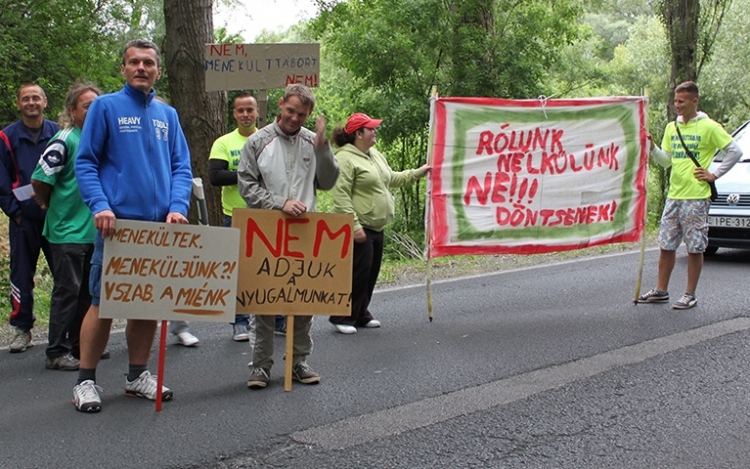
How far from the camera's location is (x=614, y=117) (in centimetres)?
752

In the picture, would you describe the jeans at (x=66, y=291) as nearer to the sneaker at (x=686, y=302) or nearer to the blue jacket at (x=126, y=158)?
the blue jacket at (x=126, y=158)

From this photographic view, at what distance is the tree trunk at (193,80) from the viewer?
29.8ft

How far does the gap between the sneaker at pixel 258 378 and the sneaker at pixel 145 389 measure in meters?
0.47

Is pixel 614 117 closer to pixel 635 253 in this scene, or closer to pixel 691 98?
pixel 691 98

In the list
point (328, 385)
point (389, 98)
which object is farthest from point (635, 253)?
point (328, 385)

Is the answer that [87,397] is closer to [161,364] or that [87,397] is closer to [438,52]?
[161,364]

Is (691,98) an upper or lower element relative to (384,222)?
upper

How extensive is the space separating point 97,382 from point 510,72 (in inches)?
423

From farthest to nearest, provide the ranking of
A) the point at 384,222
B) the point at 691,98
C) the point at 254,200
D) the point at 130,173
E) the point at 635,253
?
the point at 635,253 < the point at 691,98 < the point at 384,222 < the point at 254,200 < the point at 130,173

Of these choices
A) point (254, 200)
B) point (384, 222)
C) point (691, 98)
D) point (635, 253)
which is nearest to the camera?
point (254, 200)

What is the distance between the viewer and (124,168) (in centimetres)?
456

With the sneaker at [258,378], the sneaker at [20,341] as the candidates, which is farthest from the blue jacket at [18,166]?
the sneaker at [258,378]

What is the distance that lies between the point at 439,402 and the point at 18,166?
141 inches

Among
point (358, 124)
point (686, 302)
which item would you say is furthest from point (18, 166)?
point (686, 302)
